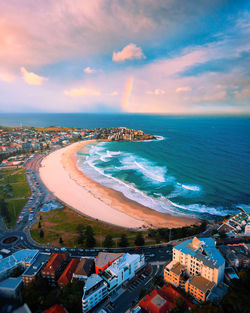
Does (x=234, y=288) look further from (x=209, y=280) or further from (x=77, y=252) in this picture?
Answer: (x=77, y=252)

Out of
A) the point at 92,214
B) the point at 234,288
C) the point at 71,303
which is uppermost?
the point at 234,288

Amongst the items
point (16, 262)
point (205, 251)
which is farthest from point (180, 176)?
point (16, 262)

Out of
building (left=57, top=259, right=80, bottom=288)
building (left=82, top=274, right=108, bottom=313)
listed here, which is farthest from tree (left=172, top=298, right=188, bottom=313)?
building (left=57, top=259, right=80, bottom=288)

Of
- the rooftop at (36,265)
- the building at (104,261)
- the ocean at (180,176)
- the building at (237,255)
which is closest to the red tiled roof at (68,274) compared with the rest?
the building at (104,261)

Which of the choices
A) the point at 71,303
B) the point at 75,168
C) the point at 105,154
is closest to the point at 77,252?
the point at 71,303

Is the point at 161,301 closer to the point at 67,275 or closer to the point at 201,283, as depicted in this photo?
the point at 201,283

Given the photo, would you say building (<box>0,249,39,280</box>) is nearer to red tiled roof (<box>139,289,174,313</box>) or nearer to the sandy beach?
red tiled roof (<box>139,289,174,313</box>)
